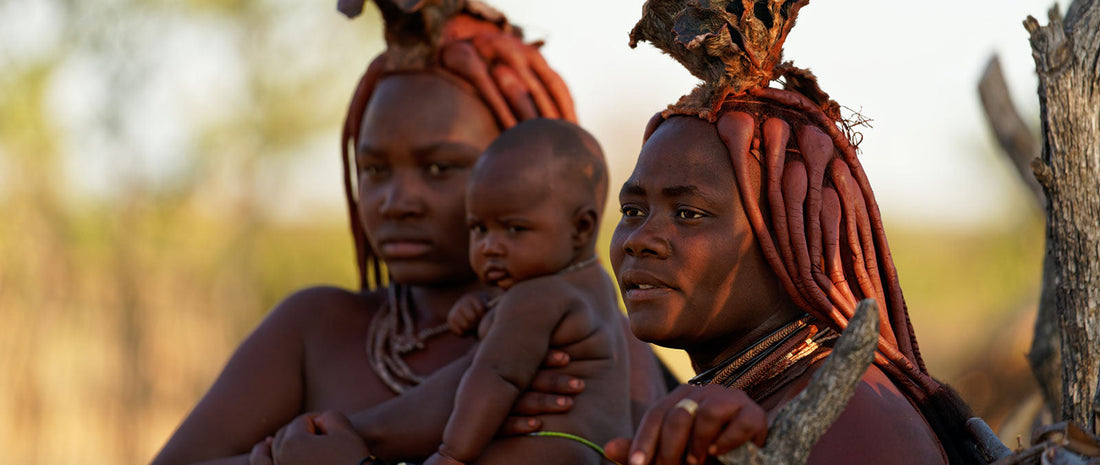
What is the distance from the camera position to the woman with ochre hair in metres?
3.96

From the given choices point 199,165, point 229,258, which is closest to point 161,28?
point 199,165

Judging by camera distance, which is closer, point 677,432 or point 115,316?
point 677,432

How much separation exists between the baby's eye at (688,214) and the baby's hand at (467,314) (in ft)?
3.62

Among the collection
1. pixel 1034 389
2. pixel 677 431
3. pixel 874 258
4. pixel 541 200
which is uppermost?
pixel 541 200

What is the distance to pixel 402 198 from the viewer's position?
3.97 meters

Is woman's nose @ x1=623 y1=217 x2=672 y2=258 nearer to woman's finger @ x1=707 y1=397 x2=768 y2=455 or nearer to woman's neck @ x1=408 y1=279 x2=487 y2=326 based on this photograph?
woman's finger @ x1=707 y1=397 x2=768 y2=455

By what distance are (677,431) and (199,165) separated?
8.82 metres

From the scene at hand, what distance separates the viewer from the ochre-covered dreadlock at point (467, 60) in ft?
13.7

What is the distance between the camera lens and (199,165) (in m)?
10.3

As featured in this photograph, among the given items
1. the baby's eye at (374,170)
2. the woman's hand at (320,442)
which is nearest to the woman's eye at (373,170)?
the baby's eye at (374,170)

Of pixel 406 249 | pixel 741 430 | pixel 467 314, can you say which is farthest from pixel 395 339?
pixel 741 430

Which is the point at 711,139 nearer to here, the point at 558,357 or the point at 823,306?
the point at 823,306

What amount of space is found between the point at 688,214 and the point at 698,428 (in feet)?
2.44

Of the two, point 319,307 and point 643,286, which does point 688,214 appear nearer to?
point 643,286
